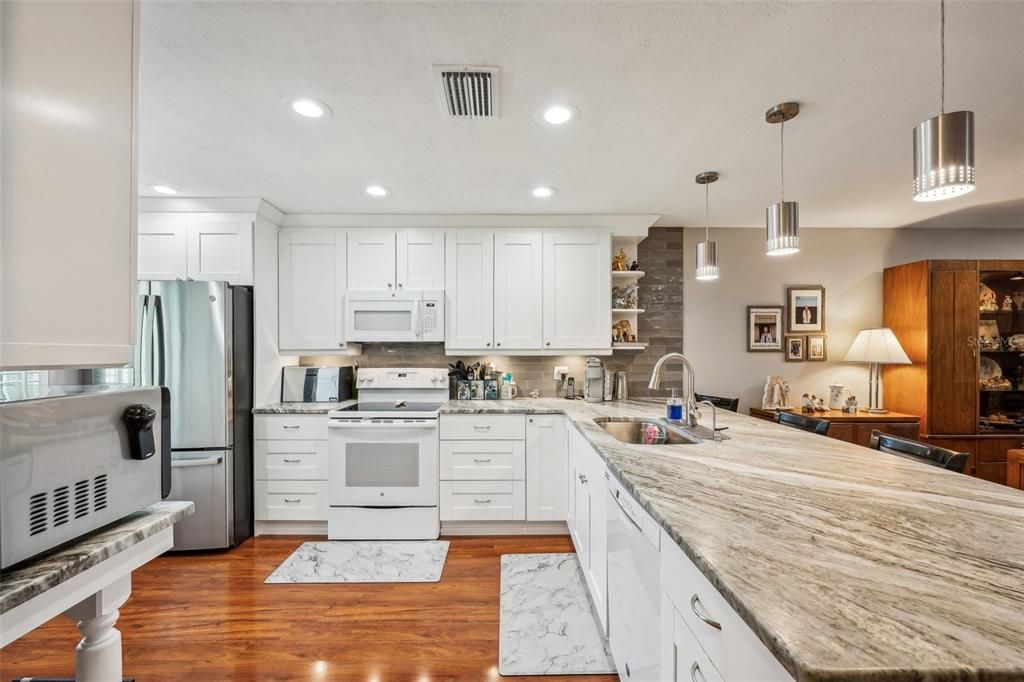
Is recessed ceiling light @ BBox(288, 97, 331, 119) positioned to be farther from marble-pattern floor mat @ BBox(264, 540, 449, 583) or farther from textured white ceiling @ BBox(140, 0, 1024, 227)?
marble-pattern floor mat @ BBox(264, 540, 449, 583)

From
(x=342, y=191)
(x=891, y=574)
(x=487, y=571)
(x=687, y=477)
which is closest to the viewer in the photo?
(x=891, y=574)

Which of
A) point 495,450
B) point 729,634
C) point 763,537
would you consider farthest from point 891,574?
point 495,450

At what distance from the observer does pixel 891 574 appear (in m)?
0.77

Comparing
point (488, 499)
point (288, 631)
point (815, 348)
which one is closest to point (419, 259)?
point (488, 499)

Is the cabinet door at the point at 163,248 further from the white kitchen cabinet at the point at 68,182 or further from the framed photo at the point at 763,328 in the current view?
the framed photo at the point at 763,328

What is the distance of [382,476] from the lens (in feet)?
9.76

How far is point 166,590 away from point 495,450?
204 cm

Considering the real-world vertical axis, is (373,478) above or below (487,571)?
above

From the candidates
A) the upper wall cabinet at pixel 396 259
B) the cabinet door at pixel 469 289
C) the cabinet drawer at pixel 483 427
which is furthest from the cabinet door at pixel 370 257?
the cabinet drawer at pixel 483 427

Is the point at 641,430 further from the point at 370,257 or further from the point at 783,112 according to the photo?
the point at 370,257

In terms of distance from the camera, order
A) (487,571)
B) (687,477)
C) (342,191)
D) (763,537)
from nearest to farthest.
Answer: (763,537) < (687,477) < (487,571) < (342,191)

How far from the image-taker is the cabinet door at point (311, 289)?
3.38 meters

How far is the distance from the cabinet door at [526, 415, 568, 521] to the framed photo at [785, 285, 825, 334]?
2.43 metres

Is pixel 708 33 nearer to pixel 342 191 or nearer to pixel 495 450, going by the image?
pixel 342 191
